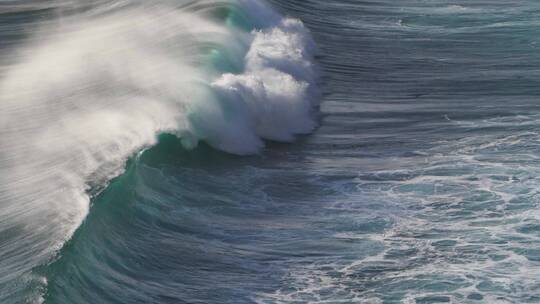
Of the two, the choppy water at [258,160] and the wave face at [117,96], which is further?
the wave face at [117,96]

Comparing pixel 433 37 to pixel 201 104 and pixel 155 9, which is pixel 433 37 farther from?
pixel 201 104

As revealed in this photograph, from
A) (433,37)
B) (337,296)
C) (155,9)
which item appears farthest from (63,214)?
(433,37)

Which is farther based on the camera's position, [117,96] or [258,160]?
[117,96]

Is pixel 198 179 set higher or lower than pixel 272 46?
lower

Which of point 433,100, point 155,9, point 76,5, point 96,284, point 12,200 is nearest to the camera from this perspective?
point 96,284
